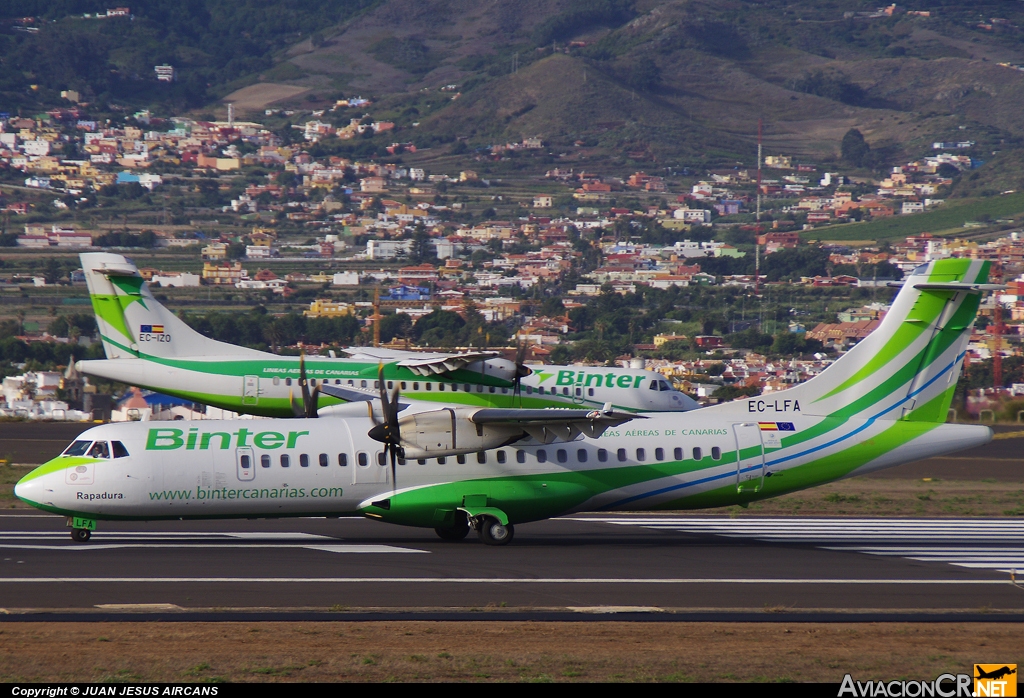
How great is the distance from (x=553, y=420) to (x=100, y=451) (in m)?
8.03

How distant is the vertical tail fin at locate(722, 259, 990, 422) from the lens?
936 inches

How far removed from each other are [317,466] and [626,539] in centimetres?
641

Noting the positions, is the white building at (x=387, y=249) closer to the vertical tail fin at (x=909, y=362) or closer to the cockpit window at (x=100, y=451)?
the vertical tail fin at (x=909, y=362)

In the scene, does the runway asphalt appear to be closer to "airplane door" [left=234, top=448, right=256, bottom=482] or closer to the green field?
"airplane door" [left=234, top=448, right=256, bottom=482]

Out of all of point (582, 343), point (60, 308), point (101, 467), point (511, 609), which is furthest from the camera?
point (60, 308)

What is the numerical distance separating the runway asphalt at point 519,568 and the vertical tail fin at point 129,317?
10617mm

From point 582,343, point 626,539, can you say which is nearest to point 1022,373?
point 582,343

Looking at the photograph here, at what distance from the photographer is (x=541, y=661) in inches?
527

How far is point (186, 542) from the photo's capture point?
22453mm

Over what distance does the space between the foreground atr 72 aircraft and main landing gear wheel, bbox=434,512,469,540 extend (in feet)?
0.09

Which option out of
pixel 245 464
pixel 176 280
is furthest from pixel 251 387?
pixel 176 280

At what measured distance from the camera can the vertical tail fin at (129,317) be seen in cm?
3647

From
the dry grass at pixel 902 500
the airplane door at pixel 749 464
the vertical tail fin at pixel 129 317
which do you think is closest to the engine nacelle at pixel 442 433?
the airplane door at pixel 749 464

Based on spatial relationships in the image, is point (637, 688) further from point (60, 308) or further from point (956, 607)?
point (60, 308)
